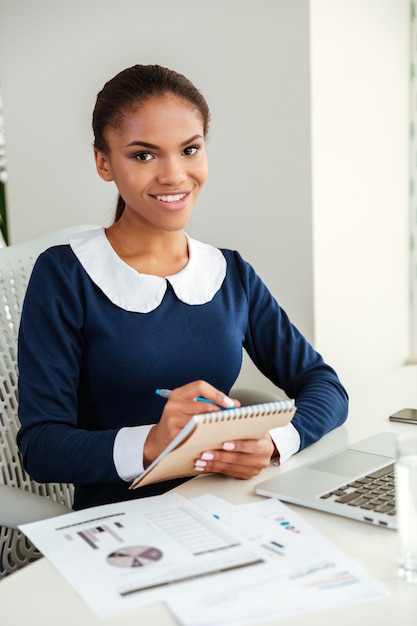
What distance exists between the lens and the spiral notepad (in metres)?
0.96

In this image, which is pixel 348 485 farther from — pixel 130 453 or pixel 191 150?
pixel 191 150

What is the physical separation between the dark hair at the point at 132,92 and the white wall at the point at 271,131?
0.55m

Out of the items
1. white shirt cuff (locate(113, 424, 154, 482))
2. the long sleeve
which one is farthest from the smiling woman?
white shirt cuff (locate(113, 424, 154, 482))

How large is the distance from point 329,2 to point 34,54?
2.83 feet

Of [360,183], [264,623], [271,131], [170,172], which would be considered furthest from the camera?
[360,183]

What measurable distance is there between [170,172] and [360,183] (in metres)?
0.94

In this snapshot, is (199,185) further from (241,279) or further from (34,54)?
(34,54)

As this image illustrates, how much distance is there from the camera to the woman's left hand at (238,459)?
3.58 ft

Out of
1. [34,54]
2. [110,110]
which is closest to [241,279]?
[110,110]

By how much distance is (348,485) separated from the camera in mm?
1049

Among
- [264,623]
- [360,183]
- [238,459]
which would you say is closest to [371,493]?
[238,459]

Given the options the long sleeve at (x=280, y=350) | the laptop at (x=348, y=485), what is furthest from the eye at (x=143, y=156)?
the laptop at (x=348, y=485)

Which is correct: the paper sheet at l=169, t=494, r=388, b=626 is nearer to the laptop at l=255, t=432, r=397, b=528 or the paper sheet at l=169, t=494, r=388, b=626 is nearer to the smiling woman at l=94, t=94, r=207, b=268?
the laptop at l=255, t=432, r=397, b=528

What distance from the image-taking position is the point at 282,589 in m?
0.78
